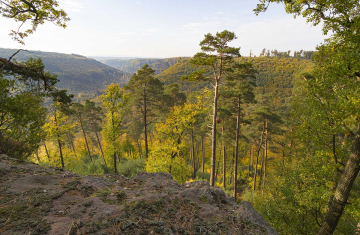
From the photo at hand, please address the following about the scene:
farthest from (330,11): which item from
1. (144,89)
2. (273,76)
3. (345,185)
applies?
(273,76)

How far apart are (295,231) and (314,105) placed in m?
5.41

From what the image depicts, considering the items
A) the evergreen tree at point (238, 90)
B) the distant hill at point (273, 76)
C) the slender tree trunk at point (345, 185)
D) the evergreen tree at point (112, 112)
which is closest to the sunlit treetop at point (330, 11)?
the slender tree trunk at point (345, 185)

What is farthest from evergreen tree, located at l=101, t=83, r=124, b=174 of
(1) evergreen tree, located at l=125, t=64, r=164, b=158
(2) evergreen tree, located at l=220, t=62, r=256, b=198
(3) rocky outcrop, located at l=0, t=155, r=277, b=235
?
(3) rocky outcrop, located at l=0, t=155, r=277, b=235

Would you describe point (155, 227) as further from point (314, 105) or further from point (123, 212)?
point (314, 105)

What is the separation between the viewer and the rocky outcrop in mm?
2570

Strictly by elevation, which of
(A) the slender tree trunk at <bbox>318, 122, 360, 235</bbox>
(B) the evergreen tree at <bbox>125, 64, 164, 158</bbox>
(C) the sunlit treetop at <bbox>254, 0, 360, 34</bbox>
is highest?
(C) the sunlit treetop at <bbox>254, 0, 360, 34</bbox>

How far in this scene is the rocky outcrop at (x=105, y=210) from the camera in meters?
2.57

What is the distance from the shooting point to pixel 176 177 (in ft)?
43.5

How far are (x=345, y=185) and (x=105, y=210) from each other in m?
6.73

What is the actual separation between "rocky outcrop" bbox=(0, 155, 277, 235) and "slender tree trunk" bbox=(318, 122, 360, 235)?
3.49 metres

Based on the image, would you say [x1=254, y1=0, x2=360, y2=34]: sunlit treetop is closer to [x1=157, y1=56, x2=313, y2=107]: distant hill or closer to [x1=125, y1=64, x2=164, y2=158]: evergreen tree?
[x1=125, y1=64, x2=164, y2=158]: evergreen tree

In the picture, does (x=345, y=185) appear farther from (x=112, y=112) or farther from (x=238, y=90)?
(x=112, y=112)

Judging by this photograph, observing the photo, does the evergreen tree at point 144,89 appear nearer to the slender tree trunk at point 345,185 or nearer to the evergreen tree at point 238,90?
the evergreen tree at point 238,90

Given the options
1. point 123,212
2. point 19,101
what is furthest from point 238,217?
point 19,101
